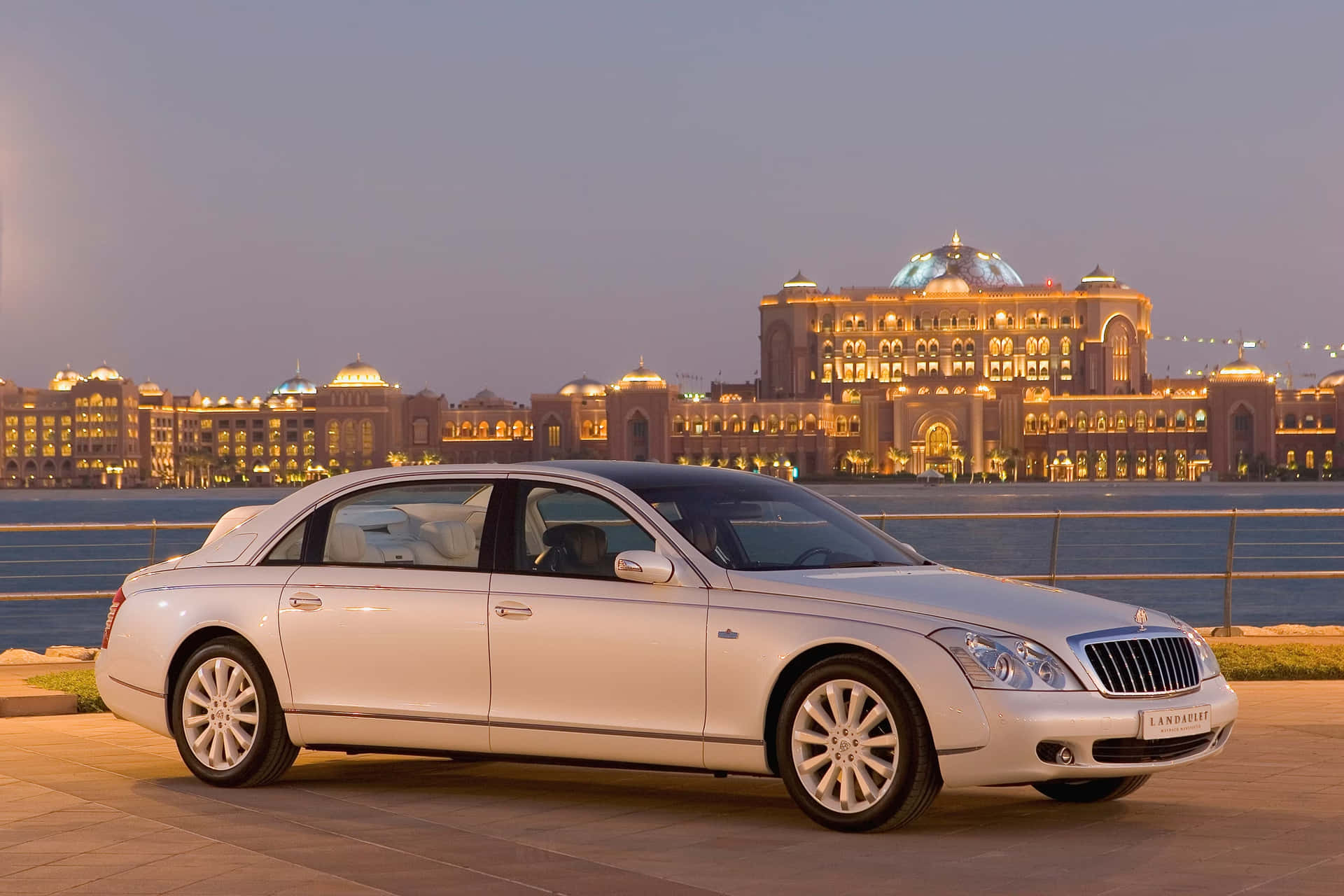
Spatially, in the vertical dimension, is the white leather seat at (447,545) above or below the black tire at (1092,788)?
above

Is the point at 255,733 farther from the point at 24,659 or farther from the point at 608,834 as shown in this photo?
the point at 24,659

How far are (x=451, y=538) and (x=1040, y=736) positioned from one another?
2.75 meters

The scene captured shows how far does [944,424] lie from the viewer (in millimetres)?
164125

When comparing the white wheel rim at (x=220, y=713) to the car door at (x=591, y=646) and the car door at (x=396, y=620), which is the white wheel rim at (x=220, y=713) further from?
the car door at (x=591, y=646)

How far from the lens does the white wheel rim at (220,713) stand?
8.38 metres

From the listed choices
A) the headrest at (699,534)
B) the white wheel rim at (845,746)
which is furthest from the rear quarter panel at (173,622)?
the white wheel rim at (845,746)

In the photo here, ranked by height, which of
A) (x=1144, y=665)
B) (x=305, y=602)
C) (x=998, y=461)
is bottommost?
(x=1144, y=665)

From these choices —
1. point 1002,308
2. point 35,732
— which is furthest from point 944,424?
point 35,732

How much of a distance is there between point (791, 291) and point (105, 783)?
171930 mm

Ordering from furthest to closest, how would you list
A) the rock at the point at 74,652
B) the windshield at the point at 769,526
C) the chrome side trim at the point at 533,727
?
1. the rock at the point at 74,652
2. the windshield at the point at 769,526
3. the chrome side trim at the point at 533,727

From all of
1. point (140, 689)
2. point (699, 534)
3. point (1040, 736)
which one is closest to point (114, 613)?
point (140, 689)

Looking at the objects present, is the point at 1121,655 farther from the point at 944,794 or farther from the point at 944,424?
the point at 944,424

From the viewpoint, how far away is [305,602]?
8.34 m

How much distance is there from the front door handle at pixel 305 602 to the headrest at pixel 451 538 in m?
0.55
